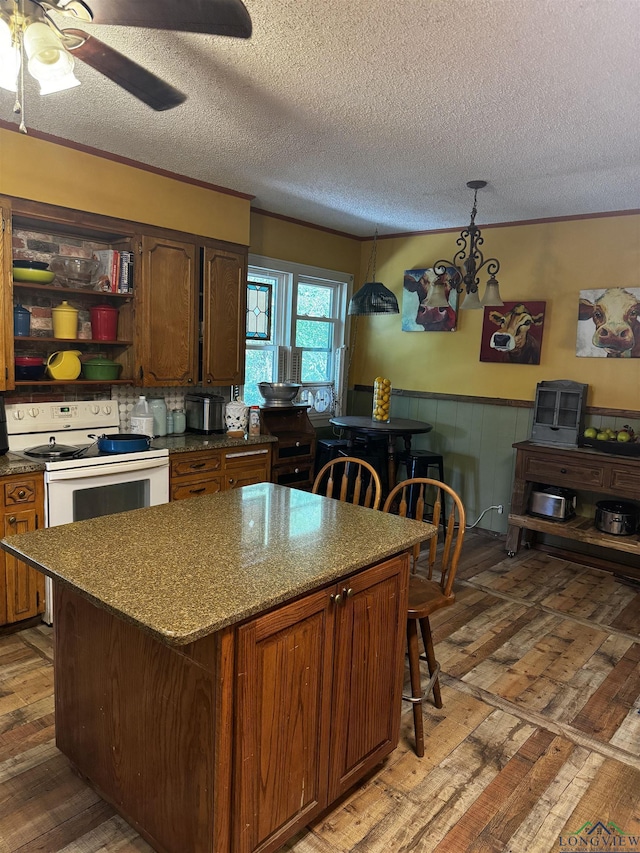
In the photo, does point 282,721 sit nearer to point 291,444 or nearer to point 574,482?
point 291,444

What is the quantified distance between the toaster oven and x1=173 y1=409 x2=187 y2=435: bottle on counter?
2.57 meters

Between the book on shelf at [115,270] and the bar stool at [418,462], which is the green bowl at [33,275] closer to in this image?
the book on shelf at [115,270]

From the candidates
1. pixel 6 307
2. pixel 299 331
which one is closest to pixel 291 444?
pixel 299 331

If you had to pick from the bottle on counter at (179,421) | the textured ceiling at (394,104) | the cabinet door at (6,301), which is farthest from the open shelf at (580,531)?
the cabinet door at (6,301)

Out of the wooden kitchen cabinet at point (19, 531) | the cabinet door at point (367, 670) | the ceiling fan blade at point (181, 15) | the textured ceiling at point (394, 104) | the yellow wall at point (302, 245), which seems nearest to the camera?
the ceiling fan blade at point (181, 15)

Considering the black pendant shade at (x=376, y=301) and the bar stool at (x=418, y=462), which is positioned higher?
the black pendant shade at (x=376, y=301)

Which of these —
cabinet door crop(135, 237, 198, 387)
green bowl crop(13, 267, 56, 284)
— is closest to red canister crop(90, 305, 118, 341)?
cabinet door crop(135, 237, 198, 387)

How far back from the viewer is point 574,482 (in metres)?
3.87

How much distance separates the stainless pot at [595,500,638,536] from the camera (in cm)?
375

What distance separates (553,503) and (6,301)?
3.66 metres

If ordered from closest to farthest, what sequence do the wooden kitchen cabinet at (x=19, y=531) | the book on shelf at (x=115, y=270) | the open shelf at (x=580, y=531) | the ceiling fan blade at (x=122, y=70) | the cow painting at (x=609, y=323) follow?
the ceiling fan blade at (x=122, y=70) < the wooden kitchen cabinet at (x=19, y=531) < the book on shelf at (x=115, y=270) < the open shelf at (x=580, y=531) < the cow painting at (x=609, y=323)

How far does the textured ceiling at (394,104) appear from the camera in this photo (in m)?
1.79

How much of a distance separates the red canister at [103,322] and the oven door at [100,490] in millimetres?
842

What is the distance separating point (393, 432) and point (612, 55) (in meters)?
2.71
